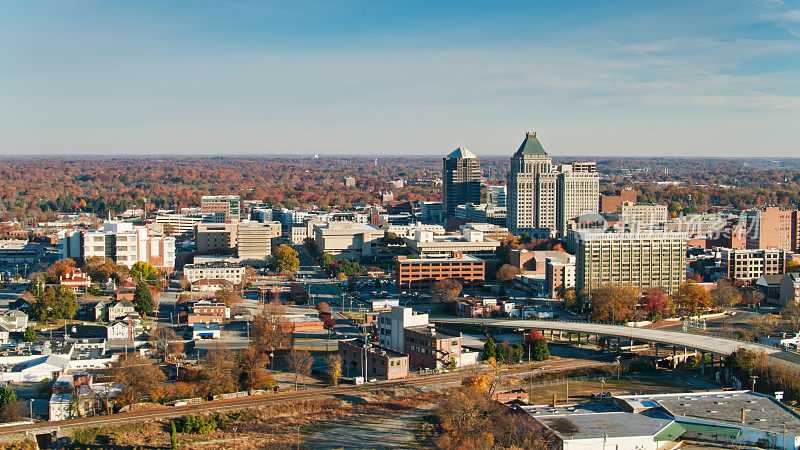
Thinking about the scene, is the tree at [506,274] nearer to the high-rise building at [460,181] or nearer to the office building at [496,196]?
the high-rise building at [460,181]

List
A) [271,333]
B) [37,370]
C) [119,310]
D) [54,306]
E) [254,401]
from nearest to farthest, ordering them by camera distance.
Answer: [254,401] < [37,370] < [271,333] < [54,306] < [119,310]

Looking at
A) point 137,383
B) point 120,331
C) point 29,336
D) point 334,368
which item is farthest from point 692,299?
point 29,336

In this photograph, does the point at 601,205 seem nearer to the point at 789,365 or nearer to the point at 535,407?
the point at 789,365

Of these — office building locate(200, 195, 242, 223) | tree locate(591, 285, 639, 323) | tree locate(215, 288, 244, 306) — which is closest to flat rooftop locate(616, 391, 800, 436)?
tree locate(591, 285, 639, 323)

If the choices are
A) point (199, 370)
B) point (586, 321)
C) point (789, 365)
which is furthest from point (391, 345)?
point (789, 365)

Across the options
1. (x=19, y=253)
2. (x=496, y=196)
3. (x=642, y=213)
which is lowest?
(x=19, y=253)

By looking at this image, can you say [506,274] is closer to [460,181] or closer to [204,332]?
[204,332]

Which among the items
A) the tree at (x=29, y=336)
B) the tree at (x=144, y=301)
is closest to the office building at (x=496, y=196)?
the tree at (x=144, y=301)
